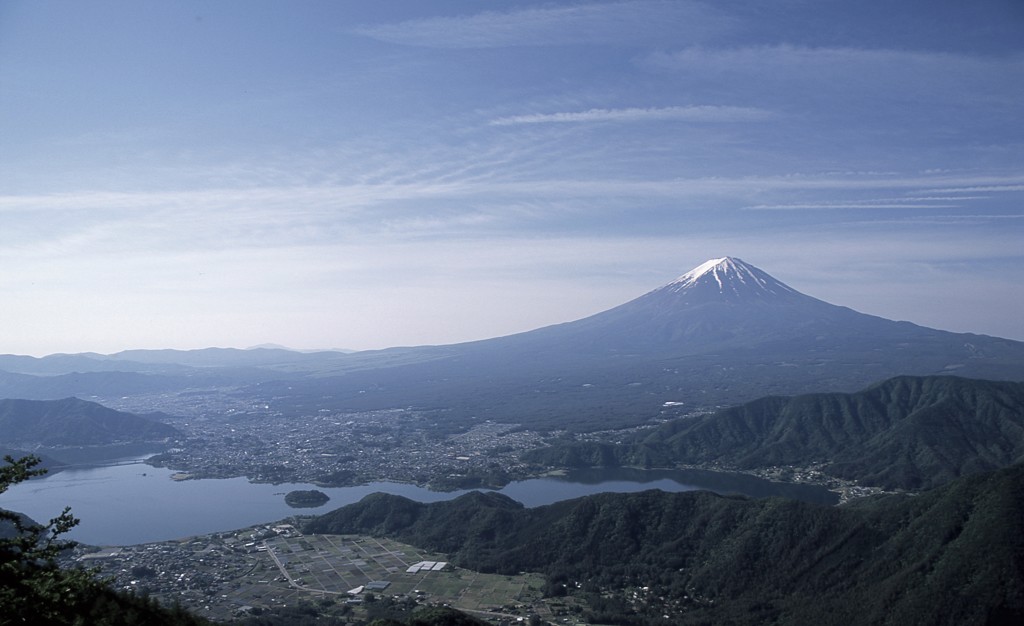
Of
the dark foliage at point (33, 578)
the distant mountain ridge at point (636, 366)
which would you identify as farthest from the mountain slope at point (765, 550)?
the distant mountain ridge at point (636, 366)

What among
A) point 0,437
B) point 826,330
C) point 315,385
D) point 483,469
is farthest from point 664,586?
point 826,330

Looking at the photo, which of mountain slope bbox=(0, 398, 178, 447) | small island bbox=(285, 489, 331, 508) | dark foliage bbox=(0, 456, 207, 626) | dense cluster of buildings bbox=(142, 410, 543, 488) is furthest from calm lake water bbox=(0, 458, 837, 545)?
dark foliage bbox=(0, 456, 207, 626)

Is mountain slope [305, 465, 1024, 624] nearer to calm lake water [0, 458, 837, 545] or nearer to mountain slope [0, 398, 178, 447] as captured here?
calm lake water [0, 458, 837, 545]

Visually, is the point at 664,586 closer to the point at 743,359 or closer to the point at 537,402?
the point at 537,402

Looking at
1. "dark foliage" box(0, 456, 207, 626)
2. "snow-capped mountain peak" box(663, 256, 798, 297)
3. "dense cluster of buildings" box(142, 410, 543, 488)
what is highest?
"snow-capped mountain peak" box(663, 256, 798, 297)

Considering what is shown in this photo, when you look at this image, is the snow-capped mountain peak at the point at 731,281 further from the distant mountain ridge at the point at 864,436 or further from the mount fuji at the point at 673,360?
the distant mountain ridge at the point at 864,436

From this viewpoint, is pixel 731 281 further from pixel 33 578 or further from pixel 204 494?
pixel 33 578
